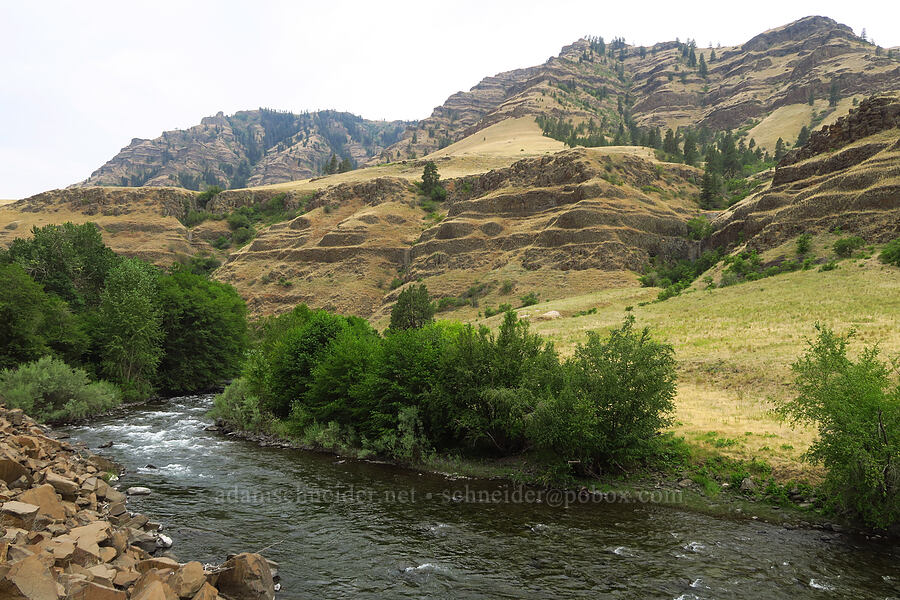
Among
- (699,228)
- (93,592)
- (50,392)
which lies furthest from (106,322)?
(699,228)

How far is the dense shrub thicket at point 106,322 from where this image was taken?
39.9 metres

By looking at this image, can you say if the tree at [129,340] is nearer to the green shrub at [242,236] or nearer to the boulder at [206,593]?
the boulder at [206,593]

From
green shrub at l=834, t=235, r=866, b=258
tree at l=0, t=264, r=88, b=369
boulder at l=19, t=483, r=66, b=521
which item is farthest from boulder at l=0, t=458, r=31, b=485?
green shrub at l=834, t=235, r=866, b=258

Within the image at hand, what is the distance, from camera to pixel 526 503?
74.4 ft

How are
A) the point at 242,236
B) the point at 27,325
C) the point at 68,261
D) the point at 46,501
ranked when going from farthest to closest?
1. the point at 242,236
2. the point at 68,261
3. the point at 27,325
4. the point at 46,501

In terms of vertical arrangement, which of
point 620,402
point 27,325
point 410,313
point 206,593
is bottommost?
point 206,593

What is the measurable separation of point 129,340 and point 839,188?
90.4m

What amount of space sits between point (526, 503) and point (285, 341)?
26824mm

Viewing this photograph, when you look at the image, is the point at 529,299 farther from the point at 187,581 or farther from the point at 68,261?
the point at 187,581

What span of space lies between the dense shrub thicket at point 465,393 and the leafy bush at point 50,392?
986 cm

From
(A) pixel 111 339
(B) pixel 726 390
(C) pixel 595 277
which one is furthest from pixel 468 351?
(C) pixel 595 277

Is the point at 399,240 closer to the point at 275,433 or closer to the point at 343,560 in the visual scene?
the point at 275,433

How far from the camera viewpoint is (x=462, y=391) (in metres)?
28.5

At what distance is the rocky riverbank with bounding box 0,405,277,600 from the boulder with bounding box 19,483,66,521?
0.02 m
